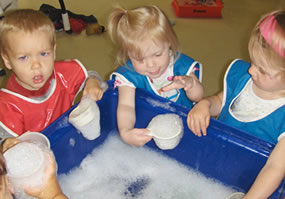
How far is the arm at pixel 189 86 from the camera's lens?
94 centimetres

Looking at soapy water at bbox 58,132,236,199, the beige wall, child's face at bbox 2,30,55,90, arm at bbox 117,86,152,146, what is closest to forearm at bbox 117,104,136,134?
arm at bbox 117,86,152,146

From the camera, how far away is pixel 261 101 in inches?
35.1

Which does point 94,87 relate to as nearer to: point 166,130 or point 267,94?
point 166,130

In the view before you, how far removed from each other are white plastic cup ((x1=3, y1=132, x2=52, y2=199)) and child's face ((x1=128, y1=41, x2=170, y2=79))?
0.41 m

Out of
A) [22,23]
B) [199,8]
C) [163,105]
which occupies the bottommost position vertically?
[199,8]

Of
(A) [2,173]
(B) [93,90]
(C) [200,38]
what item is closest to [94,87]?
(B) [93,90]

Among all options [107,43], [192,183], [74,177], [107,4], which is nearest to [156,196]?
[192,183]

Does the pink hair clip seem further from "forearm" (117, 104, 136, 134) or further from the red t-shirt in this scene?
the red t-shirt

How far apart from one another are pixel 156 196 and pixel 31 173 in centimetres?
47

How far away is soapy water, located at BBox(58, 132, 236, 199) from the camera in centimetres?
97

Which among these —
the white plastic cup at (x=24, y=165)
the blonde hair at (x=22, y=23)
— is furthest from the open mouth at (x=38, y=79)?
the white plastic cup at (x=24, y=165)

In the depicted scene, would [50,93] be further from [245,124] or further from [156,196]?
A: [245,124]

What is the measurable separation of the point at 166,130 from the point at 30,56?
18.0 inches

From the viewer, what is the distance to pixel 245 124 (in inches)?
36.7
